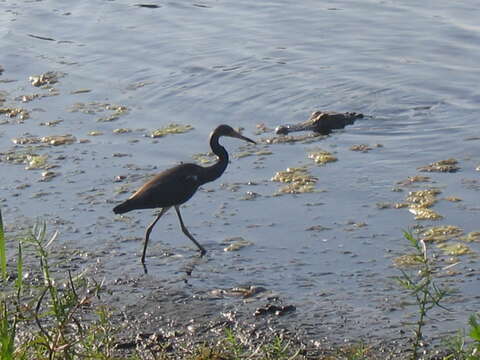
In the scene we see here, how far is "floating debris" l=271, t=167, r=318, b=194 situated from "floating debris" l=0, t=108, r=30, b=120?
3746 mm

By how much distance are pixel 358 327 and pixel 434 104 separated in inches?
244

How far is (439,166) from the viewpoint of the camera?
11242mm

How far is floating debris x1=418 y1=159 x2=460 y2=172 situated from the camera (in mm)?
11141

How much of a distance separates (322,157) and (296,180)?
2.60 feet

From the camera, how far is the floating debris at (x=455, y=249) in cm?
909

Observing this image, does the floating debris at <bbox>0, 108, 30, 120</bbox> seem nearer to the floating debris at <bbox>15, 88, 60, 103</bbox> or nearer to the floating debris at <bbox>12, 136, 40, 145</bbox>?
the floating debris at <bbox>15, 88, 60, 103</bbox>

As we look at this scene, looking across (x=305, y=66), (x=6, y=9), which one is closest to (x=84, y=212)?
(x=305, y=66)

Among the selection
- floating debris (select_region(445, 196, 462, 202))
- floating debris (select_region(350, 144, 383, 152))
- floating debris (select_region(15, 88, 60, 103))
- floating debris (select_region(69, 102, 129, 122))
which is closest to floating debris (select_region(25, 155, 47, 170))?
floating debris (select_region(69, 102, 129, 122))

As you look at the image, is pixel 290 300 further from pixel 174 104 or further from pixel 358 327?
pixel 174 104

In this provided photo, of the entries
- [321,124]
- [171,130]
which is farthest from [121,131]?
[321,124]

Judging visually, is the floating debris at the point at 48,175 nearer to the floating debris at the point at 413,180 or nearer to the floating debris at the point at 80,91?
the floating debris at the point at 80,91

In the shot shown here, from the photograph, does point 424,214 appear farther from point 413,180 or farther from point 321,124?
point 321,124

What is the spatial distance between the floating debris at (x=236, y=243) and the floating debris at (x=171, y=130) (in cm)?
313

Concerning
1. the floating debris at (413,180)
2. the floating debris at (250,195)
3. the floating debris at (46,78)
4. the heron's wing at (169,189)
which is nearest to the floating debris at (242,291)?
the heron's wing at (169,189)
